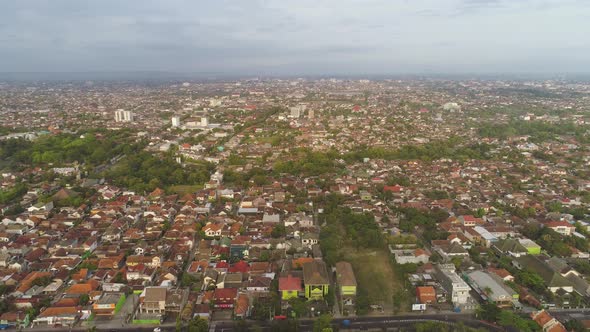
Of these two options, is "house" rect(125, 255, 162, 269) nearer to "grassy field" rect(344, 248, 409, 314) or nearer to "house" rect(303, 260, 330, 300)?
"house" rect(303, 260, 330, 300)

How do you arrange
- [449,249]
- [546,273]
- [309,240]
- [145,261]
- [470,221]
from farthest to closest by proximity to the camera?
1. [470,221]
2. [309,240]
3. [449,249]
4. [145,261]
5. [546,273]

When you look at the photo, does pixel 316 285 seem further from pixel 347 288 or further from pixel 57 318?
pixel 57 318

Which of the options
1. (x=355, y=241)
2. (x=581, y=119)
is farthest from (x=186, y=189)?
(x=581, y=119)

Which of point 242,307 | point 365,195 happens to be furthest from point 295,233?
point 365,195

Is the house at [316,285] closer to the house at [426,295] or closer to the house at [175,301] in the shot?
the house at [426,295]

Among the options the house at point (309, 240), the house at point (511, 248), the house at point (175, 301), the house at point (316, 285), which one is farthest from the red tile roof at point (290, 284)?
the house at point (511, 248)

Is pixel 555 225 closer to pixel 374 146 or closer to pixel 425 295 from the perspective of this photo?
pixel 425 295
